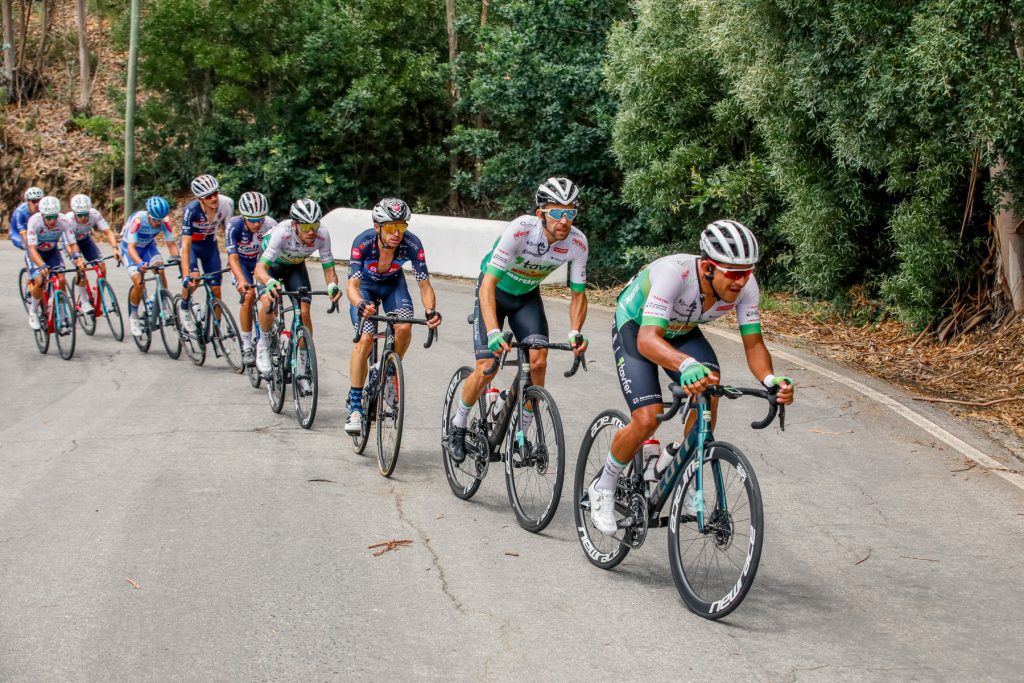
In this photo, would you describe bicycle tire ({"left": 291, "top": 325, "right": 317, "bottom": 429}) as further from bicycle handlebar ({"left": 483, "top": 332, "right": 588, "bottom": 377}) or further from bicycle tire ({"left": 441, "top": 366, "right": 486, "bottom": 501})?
bicycle handlebar ({"left": 483, "top": 332, "right": 588, "bottom": 377})

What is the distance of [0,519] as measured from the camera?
7164mm

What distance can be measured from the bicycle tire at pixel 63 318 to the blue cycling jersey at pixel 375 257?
6714 mm

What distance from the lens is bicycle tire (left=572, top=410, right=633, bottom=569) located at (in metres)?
6.29

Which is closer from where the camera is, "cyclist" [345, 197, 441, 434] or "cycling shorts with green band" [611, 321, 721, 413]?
"cycling shorts with green band" [611, 321, 721, 413]

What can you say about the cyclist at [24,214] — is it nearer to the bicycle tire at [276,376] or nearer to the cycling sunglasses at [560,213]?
the bicycle tire at [276,376]

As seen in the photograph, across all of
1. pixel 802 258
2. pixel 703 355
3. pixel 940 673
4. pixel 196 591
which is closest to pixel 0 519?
pixel 196 591

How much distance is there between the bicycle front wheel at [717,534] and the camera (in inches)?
205

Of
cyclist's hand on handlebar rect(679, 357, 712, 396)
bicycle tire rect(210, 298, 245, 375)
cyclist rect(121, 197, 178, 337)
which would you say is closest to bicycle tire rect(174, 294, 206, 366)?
bicycle tire rect(210, 298, 245, 375)

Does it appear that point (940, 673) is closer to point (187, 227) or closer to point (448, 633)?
point (448, 633)

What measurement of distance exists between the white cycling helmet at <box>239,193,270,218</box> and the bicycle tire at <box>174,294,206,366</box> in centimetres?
220

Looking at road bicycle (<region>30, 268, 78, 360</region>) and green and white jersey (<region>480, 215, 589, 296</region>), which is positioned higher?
green and white jersey (<region>480, 215, 589, 296</region>)

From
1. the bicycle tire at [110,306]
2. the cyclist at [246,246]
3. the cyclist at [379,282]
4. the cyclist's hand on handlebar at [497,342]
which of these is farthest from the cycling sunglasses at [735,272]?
the bicycle tire at [110,306]

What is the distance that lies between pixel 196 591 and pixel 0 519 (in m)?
2.14

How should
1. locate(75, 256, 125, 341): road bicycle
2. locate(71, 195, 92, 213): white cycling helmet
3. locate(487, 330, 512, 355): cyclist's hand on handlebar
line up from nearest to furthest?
locate(487, 330, 512, 355): cyclist's hand on handlebar → locate(71, 195, 92, 213): white cycling helmet → locate(75, 256, 125, 341): road bicycle
